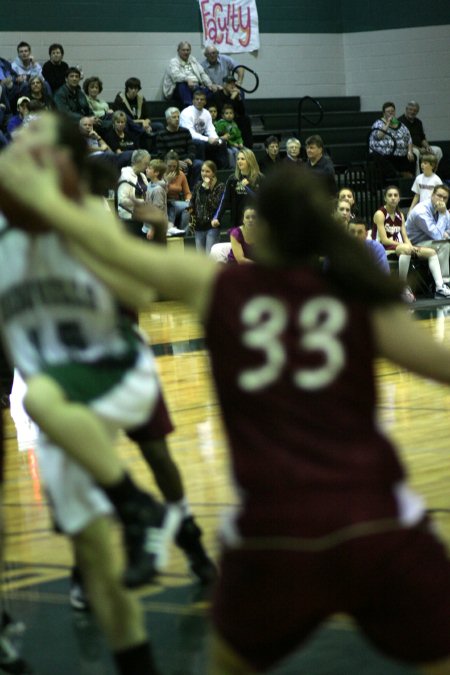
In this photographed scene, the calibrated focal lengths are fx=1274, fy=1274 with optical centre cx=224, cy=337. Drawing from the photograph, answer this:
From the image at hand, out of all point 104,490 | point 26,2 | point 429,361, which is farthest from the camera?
point 26,2

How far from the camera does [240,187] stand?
1484cm

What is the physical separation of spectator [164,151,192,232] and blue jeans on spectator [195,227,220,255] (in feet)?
1.51

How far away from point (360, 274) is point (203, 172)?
13.2 m

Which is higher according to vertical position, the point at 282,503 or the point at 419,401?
the point at 282,503

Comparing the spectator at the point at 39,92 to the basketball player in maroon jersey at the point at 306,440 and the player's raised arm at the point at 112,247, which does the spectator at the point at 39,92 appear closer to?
the player's raised arm at the point at 112,247

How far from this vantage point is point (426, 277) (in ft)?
49.3

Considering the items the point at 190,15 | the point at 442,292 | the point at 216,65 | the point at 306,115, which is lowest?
the point at 442,292

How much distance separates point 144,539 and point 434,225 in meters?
12.8

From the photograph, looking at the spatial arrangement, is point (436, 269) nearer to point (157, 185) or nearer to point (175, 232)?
point (175, 232)

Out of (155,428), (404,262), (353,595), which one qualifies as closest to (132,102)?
(404,262)

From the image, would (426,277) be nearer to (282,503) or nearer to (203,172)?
(203,172)

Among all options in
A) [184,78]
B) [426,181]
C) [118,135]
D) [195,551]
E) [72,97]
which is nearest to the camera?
[195,551]

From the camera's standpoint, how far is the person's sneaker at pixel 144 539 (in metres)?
2.72

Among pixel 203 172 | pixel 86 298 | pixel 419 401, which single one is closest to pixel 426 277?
pixel 203 172
